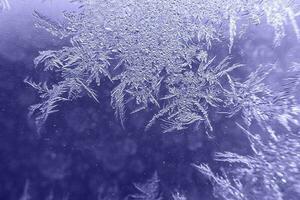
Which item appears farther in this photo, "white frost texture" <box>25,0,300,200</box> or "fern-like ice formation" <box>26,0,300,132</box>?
"fern-like ice formation" <box>26,0,300,132</box>

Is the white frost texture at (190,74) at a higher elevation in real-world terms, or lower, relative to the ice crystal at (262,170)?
higher

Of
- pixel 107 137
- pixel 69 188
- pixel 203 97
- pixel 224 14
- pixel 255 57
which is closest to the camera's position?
pixel 69 188

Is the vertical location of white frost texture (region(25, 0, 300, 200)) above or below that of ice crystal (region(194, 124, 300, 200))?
above

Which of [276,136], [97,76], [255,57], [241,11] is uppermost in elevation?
[241,11]

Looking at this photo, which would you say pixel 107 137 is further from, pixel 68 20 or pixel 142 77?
pixel 68 20

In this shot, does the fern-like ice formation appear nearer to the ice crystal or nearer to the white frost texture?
the white frost texture

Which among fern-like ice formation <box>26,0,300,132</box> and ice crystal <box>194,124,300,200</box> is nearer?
ice crystal <box>194,124,300,200</box>

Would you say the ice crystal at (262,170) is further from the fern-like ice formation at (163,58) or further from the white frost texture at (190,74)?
the fern-like ice formation at (163,58)

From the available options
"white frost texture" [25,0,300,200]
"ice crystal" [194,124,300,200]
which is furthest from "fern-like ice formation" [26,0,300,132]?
"ice crystal" [194,124,300,200]

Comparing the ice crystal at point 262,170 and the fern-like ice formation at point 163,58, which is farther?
the fern-like ice formation at point 163,58

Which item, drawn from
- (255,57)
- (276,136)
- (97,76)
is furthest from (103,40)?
(276,136)

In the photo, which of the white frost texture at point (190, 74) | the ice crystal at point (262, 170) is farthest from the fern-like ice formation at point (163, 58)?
the ice crystal at point (262, 170)
